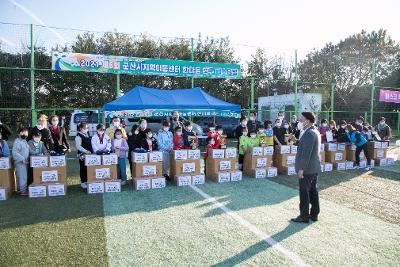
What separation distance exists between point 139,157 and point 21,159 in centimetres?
257

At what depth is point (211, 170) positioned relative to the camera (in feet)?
29.3

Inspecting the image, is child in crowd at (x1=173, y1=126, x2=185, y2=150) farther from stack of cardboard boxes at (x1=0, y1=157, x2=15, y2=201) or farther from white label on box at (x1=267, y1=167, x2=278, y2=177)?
stack of cardboard boxes at (x1=0, y1=157, x2=15, y2=201)

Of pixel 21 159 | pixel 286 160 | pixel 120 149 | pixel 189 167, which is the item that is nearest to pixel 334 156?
pixel 286 160

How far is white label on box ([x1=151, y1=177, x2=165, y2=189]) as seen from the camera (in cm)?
794

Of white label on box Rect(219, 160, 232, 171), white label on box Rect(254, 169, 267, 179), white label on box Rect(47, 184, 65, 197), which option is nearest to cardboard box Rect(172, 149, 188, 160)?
white label on box Rect(219, 160, 232, 171)

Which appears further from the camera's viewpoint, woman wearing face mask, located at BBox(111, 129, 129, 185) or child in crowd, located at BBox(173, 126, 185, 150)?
child in crowd, located at BBox(173, 126, 185, 150)

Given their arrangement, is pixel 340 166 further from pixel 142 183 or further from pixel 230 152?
pixel 142 183

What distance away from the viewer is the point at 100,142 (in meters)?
7.88

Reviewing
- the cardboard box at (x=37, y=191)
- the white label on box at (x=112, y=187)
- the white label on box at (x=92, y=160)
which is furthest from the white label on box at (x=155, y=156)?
the cardboard box at (x=37, y=191)

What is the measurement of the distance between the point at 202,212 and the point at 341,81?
2477 centimetres

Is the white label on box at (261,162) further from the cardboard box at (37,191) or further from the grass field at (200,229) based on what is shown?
the cardboard box at (37,191)

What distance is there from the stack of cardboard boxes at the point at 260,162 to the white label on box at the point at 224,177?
0.91 meters

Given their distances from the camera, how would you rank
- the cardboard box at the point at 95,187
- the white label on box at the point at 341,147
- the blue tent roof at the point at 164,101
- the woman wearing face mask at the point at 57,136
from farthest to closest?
the blue tent roof at the point at 164,101 < the white label on box at the point at 341,147 < the woman wearing face mask at the point at 57,136 < the cardboard box at the point at 95,187

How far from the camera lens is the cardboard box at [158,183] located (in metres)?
7.94
